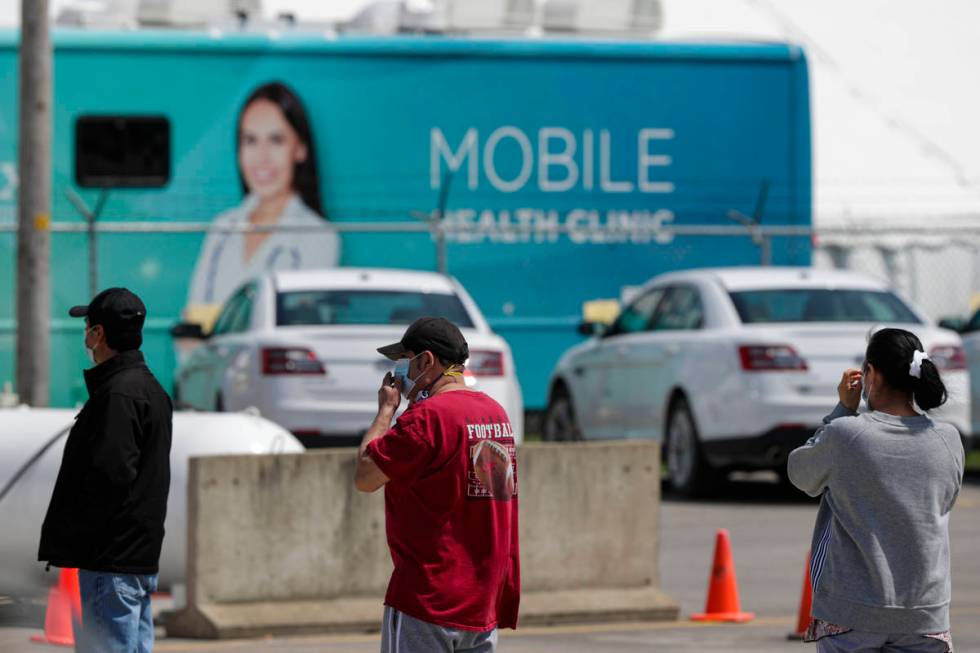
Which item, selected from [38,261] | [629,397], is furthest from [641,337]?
[38,261]

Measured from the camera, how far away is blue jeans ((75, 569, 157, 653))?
19.5ft

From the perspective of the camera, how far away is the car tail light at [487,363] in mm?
13148

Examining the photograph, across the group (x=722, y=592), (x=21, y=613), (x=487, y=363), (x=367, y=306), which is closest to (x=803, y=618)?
(x=722, y=592)

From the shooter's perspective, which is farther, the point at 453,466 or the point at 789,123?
the point at 789,123

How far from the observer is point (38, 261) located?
13461 mm

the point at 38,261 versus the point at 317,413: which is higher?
the point at 38,261

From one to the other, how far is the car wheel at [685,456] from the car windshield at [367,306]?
6.47 ft

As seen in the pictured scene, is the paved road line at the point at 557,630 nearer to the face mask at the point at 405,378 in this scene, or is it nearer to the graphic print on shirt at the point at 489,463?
the face mask at the point at 405,378

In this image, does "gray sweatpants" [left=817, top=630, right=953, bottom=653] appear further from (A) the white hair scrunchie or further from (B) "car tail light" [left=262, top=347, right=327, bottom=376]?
(B) "car tail light" [left=262, top=347, right=327, bottom=376]

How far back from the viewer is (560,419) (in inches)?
667

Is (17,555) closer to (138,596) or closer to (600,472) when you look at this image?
(600,472)

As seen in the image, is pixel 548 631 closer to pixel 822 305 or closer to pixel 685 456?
pixel 685 456

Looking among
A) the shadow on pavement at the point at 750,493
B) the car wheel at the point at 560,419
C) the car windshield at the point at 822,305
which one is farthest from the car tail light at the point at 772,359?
the car wheel at the point at 560,419

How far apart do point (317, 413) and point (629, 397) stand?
3314 millimetres
